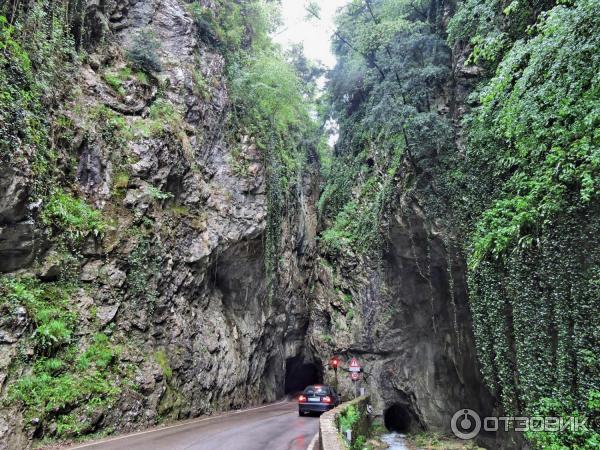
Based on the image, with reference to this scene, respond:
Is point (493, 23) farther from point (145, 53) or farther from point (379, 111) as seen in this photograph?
point (145, 53)

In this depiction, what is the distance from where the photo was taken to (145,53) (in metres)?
16.5

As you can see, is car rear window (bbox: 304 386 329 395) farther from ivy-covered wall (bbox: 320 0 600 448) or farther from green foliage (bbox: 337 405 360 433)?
ivy-covered wall (bbox: 320 0 600 448)

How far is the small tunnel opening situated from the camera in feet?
70.6

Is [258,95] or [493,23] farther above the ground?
[258,95]

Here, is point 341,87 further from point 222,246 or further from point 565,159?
point 565,159

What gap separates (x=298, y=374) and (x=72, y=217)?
26.0 meters

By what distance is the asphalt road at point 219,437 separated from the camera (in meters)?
8.43

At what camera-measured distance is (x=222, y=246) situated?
57.7ft

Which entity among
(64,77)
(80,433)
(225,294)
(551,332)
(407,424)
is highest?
(64,77)

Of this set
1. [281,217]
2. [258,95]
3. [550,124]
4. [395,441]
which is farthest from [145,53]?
[395,441]

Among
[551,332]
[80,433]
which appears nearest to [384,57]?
[551,332]

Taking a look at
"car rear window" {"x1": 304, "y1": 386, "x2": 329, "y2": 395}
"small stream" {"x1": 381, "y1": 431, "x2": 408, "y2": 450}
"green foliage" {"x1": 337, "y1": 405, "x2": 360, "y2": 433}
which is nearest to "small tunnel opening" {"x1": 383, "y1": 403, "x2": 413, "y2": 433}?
"small stream" {"x1": 381, "y1": 431, "x2": 408, "y2": 450}

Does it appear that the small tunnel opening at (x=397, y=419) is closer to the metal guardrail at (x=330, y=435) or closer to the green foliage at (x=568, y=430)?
the metal guardrail at (x=330, y=435)

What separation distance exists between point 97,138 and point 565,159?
13.6 meters
